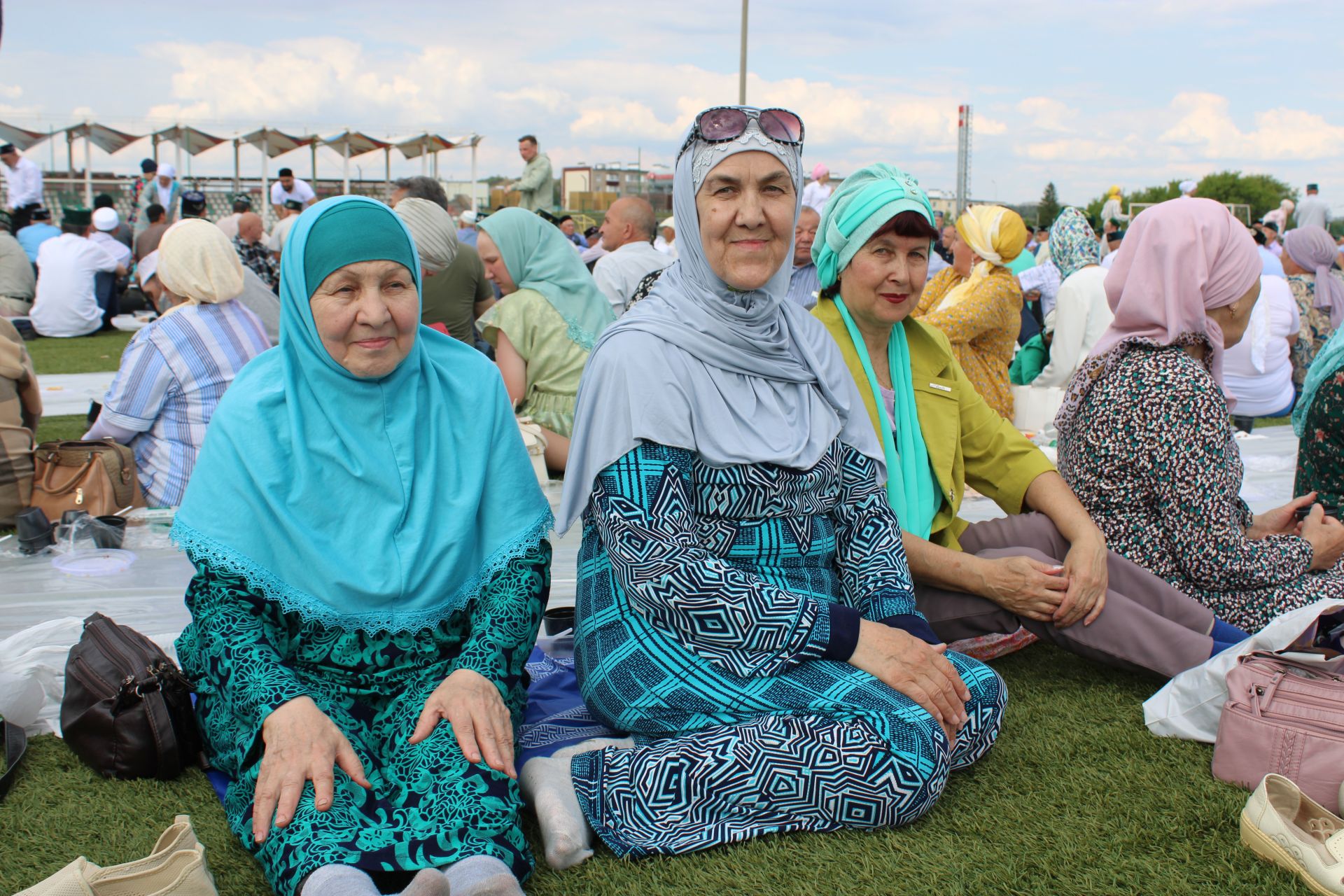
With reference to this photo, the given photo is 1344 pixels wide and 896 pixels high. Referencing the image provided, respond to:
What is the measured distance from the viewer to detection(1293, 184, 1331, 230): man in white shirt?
14562 millimetres

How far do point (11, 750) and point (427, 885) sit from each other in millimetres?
1370

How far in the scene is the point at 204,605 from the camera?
2.21 meters

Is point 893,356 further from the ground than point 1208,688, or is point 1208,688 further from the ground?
point 893,356

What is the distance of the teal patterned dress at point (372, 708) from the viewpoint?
1.87 metres

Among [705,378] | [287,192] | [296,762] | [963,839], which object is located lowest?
[963,839]

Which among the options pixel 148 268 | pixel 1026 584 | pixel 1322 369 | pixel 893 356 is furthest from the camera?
pixel 148 268

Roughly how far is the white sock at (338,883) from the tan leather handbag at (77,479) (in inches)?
116

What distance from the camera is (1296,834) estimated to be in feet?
6.70

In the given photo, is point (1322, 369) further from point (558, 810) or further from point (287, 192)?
point (287, 192)

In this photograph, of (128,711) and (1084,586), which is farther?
(1084,586)

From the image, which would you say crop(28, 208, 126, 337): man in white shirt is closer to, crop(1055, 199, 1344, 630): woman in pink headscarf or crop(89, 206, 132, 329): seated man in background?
crop(89, 206, 132, 329): seated man in background

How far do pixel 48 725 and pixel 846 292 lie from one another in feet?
7.84

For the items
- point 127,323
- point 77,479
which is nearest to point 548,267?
point 77,479

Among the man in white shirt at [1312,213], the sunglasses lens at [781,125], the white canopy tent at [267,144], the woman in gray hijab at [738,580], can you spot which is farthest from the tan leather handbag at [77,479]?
the white canopy tent at [267,144]
